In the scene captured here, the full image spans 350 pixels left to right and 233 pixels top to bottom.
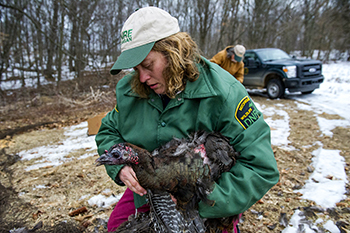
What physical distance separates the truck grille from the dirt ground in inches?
104

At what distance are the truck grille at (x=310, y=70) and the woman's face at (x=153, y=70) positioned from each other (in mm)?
7759

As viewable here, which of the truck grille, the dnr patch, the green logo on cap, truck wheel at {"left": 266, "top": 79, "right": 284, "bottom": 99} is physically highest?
the green logo on cap

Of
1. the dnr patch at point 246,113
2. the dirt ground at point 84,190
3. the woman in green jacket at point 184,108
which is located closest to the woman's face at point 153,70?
the woman in green jacket at point 184,108

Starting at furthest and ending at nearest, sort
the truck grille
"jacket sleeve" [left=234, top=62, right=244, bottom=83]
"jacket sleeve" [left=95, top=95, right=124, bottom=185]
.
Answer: the truck grille, "jacket sleeve" [left=234, top=62, right=244, bottom=83], "jacket sleeve" [left=95, top=95, right=124, bottom=185]

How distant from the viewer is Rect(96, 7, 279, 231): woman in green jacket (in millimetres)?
1431

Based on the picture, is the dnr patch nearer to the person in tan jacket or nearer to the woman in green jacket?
the woman in green jacket

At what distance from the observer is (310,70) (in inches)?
311

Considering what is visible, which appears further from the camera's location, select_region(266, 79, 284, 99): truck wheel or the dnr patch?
select_region(266, 79, 284, 99): truck wheel

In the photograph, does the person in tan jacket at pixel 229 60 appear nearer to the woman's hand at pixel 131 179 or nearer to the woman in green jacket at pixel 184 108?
the woman in green jacket at pixel 184 108

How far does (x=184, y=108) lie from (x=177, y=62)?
337 mm

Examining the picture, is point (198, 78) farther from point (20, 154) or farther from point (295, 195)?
point (20, 154)

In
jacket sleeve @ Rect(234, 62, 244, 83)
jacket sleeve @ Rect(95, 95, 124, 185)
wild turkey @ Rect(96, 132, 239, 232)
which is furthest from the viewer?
jacket sleeve @ Rect(234, 62, 244, 83)

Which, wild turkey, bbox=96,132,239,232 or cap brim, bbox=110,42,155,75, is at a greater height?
cap brim, bbox=110,42,155,75

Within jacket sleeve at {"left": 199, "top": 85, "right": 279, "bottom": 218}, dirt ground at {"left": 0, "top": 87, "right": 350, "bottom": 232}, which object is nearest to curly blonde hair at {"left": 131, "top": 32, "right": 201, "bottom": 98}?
jacket sleeve at {"left": 199, "top": 85, "right": 279, "bottom": 218}
